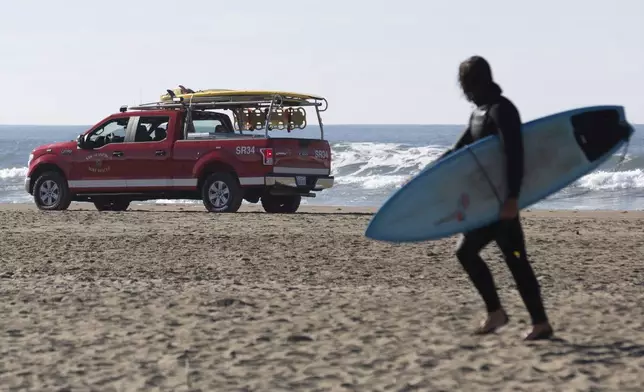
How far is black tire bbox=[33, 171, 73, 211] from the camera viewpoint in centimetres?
1941

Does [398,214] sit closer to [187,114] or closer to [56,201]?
[187,114]

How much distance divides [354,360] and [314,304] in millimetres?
1947

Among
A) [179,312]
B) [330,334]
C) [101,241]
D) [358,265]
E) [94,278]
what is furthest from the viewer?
[101,241]

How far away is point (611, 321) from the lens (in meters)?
7.46

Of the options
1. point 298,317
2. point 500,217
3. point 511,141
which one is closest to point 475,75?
point 511,141

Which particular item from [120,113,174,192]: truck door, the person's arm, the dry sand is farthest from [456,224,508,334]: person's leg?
[120,113,174,192]: truck door

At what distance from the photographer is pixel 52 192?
Result: 19594 millimetres

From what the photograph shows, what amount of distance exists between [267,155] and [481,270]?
11026 mm

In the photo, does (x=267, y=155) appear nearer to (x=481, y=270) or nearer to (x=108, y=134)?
(x=108, y=134)

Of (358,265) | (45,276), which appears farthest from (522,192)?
(45,276)

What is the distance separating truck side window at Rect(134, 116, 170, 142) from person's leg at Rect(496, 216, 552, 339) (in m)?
12.5

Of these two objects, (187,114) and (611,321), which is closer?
(611,321)

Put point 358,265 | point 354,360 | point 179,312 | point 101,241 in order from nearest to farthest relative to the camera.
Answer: point 354,360
point 179,312
point 358,265
point 101,241

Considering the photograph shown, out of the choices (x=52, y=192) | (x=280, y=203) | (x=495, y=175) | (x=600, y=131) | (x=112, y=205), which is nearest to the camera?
(x=495, y=175)
